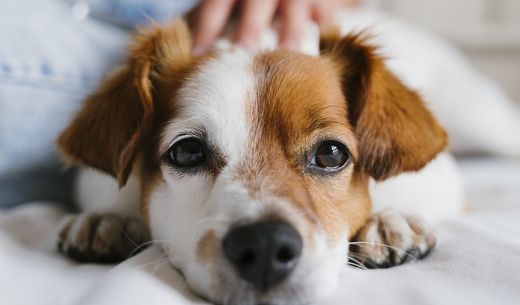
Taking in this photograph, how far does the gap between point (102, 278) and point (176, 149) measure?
0.34 meters

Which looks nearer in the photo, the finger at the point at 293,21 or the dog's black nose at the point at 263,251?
the dog's black nose at the point at 263,251


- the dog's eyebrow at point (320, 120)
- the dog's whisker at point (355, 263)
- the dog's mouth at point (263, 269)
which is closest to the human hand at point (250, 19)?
the dog's eyebrow at point (320, 120)

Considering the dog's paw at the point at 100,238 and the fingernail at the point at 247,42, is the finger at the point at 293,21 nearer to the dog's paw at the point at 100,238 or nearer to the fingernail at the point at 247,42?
the fingernail at the point at 247,42

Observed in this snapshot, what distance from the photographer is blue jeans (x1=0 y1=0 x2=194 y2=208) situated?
1.60m

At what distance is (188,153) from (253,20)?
737mm

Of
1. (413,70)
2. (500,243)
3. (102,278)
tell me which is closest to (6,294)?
(102,278)

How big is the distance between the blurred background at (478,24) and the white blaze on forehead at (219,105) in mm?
2941

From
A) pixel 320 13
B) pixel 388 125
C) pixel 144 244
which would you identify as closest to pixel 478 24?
pixel 320 13

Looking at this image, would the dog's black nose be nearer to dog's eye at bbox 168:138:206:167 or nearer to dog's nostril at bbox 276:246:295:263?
dog's nostril at bbox 276:246:295:263

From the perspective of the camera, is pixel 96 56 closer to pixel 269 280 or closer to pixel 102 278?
pixel 102 278

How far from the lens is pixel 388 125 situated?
1245 mm

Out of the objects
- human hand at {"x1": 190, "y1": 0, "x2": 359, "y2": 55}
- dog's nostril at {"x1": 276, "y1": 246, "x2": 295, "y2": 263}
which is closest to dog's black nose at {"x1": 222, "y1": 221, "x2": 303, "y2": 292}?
dog's nostril at {"x1": 276, "y1": 246, "x2": 295, "y2": 263}

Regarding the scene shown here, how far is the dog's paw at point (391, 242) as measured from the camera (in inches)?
44.9

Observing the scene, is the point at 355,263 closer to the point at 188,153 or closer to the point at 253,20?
the point at 188,153
